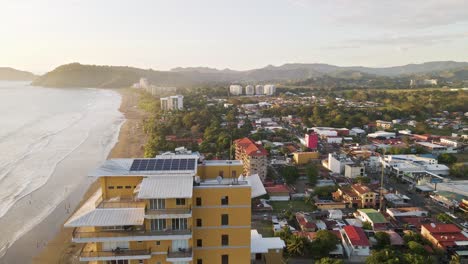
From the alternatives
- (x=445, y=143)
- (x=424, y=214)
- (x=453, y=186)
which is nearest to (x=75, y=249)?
(x=424, y=214)

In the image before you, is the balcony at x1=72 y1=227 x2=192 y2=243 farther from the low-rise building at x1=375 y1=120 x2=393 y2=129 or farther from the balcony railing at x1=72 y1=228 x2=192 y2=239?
the low-rise building at x1=375 y1=120 x2=393 y2=129

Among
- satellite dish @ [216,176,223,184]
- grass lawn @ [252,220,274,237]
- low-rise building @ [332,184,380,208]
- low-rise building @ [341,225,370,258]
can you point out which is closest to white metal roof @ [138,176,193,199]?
satellite dish @ [216,176,223,184]

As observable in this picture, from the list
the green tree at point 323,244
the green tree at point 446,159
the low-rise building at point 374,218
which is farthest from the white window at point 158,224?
the green tree at point 446,159

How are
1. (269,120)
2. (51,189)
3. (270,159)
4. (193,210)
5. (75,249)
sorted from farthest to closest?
(269,120) → (270,159) → (51,189) → (75,249) → (193,210)

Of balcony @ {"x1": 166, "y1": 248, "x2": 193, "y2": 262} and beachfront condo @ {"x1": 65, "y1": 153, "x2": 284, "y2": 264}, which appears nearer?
beachfront condo @ {"x1": 65, "y1": 153, "x2": 284, "y2": 264}

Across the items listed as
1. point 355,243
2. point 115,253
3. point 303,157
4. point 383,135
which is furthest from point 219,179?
point 383,135

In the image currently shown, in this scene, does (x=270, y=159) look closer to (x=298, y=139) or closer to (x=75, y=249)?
(x=298, y=139)

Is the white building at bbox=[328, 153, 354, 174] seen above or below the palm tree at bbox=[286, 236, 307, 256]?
above
